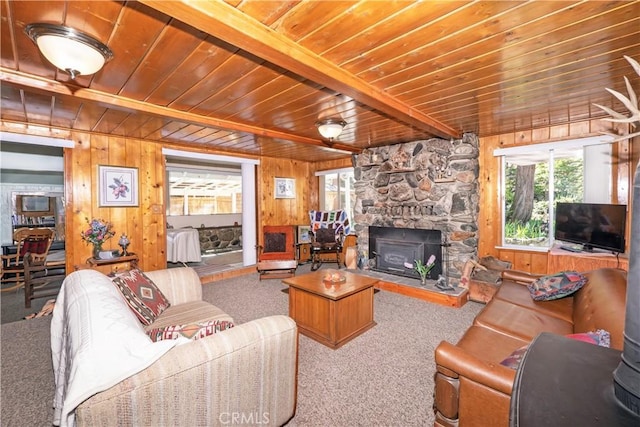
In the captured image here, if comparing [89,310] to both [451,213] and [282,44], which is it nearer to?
[282,44]

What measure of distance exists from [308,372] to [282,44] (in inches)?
87.7

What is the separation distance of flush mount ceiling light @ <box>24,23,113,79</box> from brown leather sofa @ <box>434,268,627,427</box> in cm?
239

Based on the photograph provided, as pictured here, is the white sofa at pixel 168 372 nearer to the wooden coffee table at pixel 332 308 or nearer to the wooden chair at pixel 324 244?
the wooden coffee table at pixel 332 308

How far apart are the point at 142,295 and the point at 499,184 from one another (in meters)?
4.42

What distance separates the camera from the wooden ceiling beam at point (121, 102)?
1.95 metres

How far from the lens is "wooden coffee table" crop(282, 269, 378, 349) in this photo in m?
2.52

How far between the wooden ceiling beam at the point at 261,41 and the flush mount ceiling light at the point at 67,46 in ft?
2.30

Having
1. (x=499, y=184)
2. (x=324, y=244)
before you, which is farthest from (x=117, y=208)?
(x=499, y=184)

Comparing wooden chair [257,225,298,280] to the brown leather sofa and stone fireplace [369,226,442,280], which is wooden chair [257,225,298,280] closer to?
stone fireplace [369,226,442,280]

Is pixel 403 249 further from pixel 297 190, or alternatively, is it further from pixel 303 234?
pixel 297 190

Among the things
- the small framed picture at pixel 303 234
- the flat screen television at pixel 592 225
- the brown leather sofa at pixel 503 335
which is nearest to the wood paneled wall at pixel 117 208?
the small framed picture at pixel 303 234

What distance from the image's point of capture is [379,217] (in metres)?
4.77

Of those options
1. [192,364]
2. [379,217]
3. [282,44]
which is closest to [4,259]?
[192,364]

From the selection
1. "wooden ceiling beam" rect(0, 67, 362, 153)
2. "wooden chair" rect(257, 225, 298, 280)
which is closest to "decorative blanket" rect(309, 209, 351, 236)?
"wooden chair" rect(257, 225, 298, 280)
